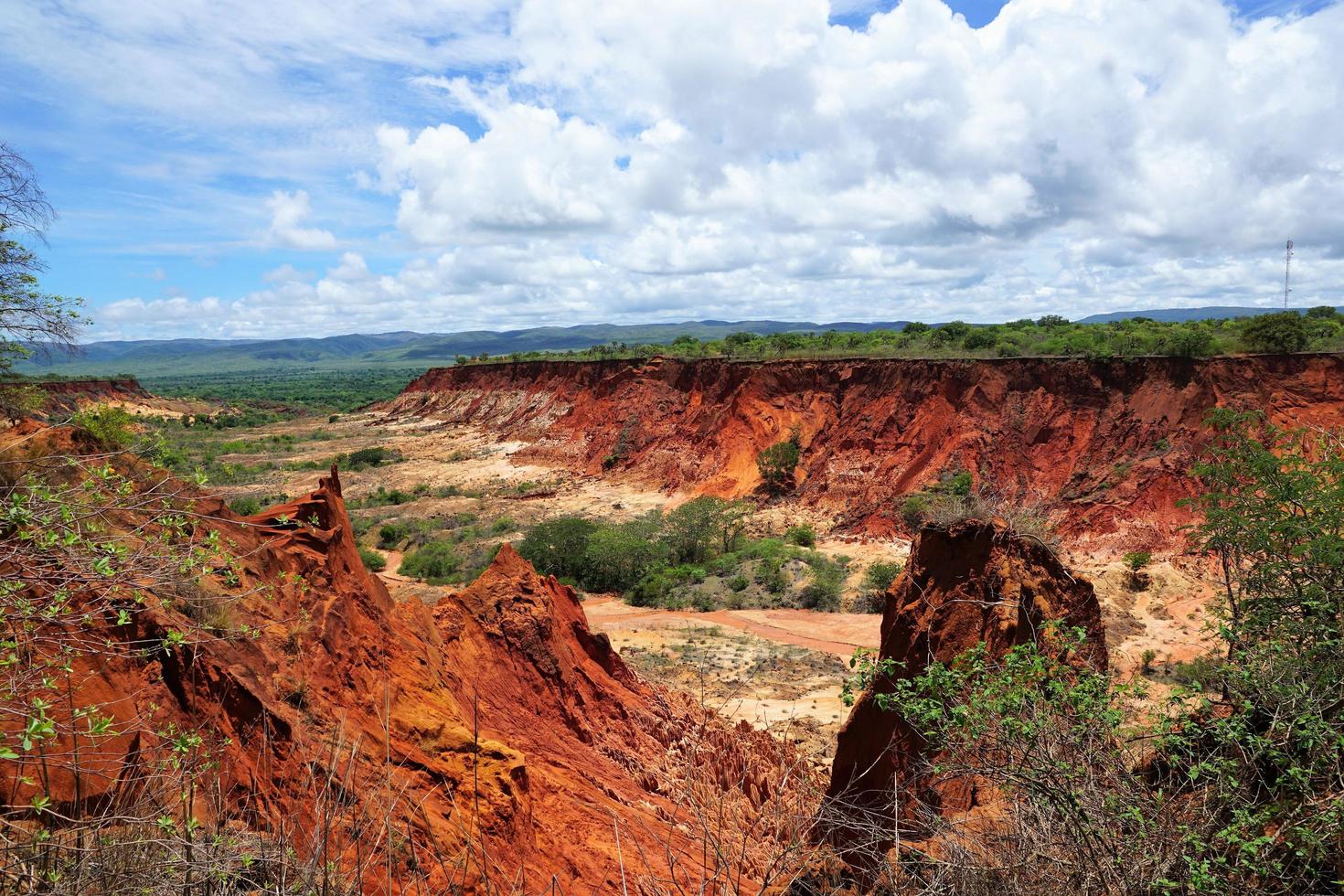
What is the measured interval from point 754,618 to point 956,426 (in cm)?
1579

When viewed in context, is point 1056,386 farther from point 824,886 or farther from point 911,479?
point 824,886

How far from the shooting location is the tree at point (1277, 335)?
89.6 feet

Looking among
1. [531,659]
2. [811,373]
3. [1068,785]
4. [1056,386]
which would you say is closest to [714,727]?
[531,659]

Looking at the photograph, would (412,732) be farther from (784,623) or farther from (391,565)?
(391,565)

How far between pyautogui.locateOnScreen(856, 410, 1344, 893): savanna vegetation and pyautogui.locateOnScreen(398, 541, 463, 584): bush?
22.2 m

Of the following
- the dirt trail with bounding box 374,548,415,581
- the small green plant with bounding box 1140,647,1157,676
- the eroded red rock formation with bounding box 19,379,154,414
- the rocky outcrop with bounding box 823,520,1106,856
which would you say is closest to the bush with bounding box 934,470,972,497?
the small green plant with bounding box 1140,647,1157,676

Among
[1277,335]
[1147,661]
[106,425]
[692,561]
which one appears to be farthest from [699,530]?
[1277,335]

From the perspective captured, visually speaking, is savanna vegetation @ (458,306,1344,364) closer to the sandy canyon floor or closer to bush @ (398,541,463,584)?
the sandy canyon floor

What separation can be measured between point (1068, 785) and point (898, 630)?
4.28m

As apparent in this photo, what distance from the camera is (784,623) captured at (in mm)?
21844

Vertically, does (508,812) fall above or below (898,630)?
below

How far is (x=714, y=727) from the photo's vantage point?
1091cm

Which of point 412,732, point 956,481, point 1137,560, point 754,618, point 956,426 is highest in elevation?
point 956,426

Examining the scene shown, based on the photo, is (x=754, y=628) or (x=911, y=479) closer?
(x=754, y=628)
